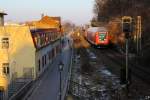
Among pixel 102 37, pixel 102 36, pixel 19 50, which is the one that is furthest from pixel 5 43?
pixel 102 36

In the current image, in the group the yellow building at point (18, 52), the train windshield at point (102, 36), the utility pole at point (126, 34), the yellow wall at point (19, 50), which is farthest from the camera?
the train windshield at point (102, 36)

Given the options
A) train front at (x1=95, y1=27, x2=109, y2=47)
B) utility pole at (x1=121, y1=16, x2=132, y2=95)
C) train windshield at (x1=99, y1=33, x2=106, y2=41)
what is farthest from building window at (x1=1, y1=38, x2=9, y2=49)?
train windshield at (x1=99, y1=33, x2=106, y2=41)

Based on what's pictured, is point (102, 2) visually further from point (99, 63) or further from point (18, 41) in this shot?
point (18, 41)

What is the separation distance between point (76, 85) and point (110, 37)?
35.0 metres

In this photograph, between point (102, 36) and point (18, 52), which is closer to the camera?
point (18, 52)

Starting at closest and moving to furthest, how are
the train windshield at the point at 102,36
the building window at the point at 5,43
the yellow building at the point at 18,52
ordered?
the yellow building at the point at 18,52 < the building window at the point at 5,43 < the train windshield at the point at 102,36

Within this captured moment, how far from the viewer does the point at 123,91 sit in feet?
99.8

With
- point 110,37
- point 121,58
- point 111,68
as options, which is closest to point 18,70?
point 111,68

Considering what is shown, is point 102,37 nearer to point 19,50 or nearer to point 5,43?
point 19,50

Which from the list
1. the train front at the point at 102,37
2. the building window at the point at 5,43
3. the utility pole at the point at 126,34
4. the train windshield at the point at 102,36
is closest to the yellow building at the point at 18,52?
the building window at the point at 5,43

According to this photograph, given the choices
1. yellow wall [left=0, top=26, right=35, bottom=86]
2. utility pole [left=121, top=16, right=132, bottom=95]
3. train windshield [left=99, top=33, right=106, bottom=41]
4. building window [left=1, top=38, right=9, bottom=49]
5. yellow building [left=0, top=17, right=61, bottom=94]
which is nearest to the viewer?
utility pole [left=121, top=16, right=132, bottom=95]

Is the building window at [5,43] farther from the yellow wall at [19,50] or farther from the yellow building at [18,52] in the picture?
the yellow wall at [19,50]

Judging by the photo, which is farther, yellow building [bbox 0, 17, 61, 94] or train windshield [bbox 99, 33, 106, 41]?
train windshield [bbox 99, 33, 106, 41]

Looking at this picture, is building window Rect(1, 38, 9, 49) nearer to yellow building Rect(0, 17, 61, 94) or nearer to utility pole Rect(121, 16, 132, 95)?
yellow building Rect(0, 17, 61, 94)
